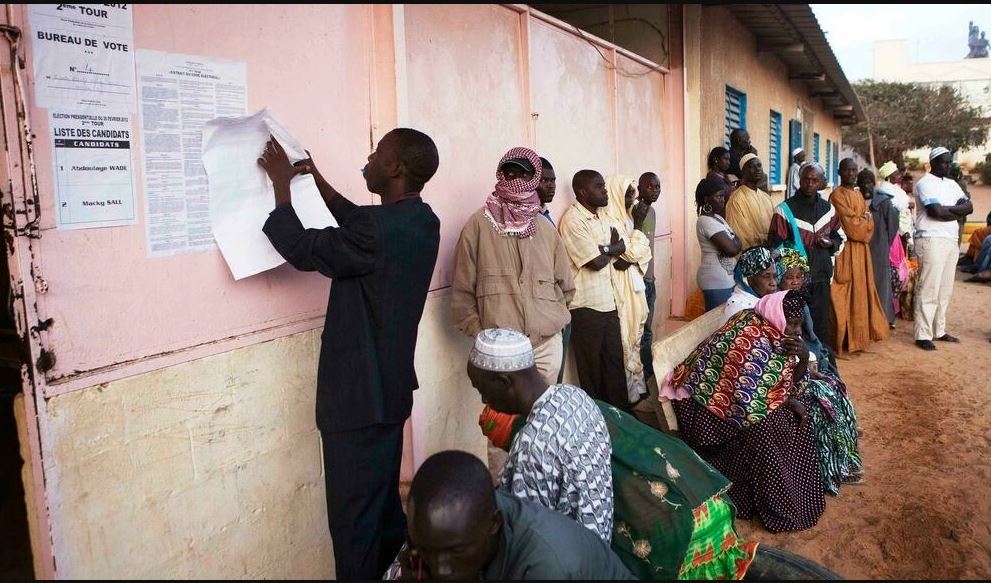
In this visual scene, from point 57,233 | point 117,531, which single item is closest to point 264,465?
point 117,531

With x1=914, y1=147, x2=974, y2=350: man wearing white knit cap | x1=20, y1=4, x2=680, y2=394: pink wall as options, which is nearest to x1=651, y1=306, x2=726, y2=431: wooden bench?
x1=20, y1=4, x2=680, y2=394: pink wall

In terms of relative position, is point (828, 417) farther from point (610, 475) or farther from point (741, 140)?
point (741, 140)

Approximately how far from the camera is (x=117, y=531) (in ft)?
7.04

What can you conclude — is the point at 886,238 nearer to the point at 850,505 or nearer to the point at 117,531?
the point at 850,505

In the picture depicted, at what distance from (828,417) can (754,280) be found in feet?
3.04

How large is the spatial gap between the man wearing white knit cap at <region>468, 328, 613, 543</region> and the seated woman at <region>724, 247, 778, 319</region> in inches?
87.1

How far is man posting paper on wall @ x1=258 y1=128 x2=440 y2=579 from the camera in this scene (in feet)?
7.77

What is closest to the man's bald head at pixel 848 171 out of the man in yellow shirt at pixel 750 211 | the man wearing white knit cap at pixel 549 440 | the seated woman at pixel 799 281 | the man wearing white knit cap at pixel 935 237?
the man wearing white knit cap at pixel 935 237

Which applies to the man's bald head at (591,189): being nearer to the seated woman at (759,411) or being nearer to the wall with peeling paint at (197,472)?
the seated woman at (759,411)

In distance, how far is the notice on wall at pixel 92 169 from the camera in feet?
6.57

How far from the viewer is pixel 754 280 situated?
13.5 feet

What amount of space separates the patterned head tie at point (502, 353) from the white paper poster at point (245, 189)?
2.74ft

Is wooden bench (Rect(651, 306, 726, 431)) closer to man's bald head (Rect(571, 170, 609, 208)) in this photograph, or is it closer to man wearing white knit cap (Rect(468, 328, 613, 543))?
man's bald head (Rect(571, 170, 609, 208))

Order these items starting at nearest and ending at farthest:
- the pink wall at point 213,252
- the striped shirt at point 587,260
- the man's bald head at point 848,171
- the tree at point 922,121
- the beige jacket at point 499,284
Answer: the pink wall at point 213,252
the beige jacket at point 499,284
the striped shirt at point 587,260
the man's bald head at point 848,171
the tree at point 922,121
